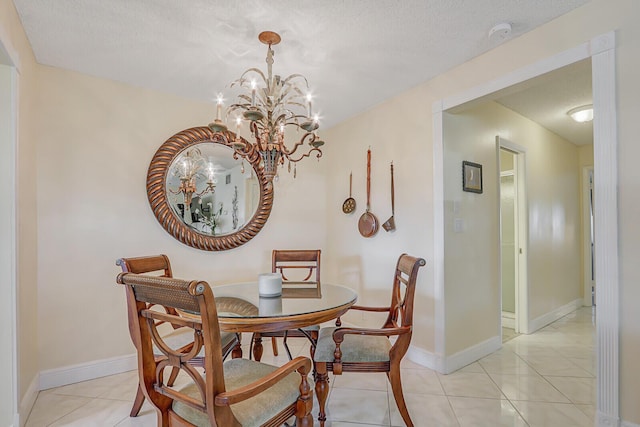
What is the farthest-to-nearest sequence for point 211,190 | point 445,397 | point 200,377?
point 211,190 → point 445,397 → point 200,377

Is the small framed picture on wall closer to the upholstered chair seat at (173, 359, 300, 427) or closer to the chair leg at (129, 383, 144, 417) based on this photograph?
the upholstered chair seat at (173, 359, 300, 427)

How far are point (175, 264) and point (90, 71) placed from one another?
5.58 feet

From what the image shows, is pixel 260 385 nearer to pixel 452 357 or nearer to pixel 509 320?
pixel 452 357

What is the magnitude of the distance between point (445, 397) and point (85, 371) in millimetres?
2676

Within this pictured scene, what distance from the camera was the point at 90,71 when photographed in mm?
2564

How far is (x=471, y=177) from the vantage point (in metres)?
2.87

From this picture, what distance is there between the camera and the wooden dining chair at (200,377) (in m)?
1.05

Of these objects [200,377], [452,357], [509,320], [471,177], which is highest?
[471,177]

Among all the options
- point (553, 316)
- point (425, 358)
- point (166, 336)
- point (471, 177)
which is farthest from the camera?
point (553, 316)

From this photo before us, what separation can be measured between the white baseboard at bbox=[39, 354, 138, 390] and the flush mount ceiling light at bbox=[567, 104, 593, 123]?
475cm

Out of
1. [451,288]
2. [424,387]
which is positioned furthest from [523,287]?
[424,387]

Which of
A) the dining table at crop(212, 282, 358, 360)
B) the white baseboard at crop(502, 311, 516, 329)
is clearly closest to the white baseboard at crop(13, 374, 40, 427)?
the dining table at crop(212, 282, 358, 360)

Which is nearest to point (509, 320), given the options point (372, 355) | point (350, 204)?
point (350, 204)

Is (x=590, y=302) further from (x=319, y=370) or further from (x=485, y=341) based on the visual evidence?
(x=319, y=370)
